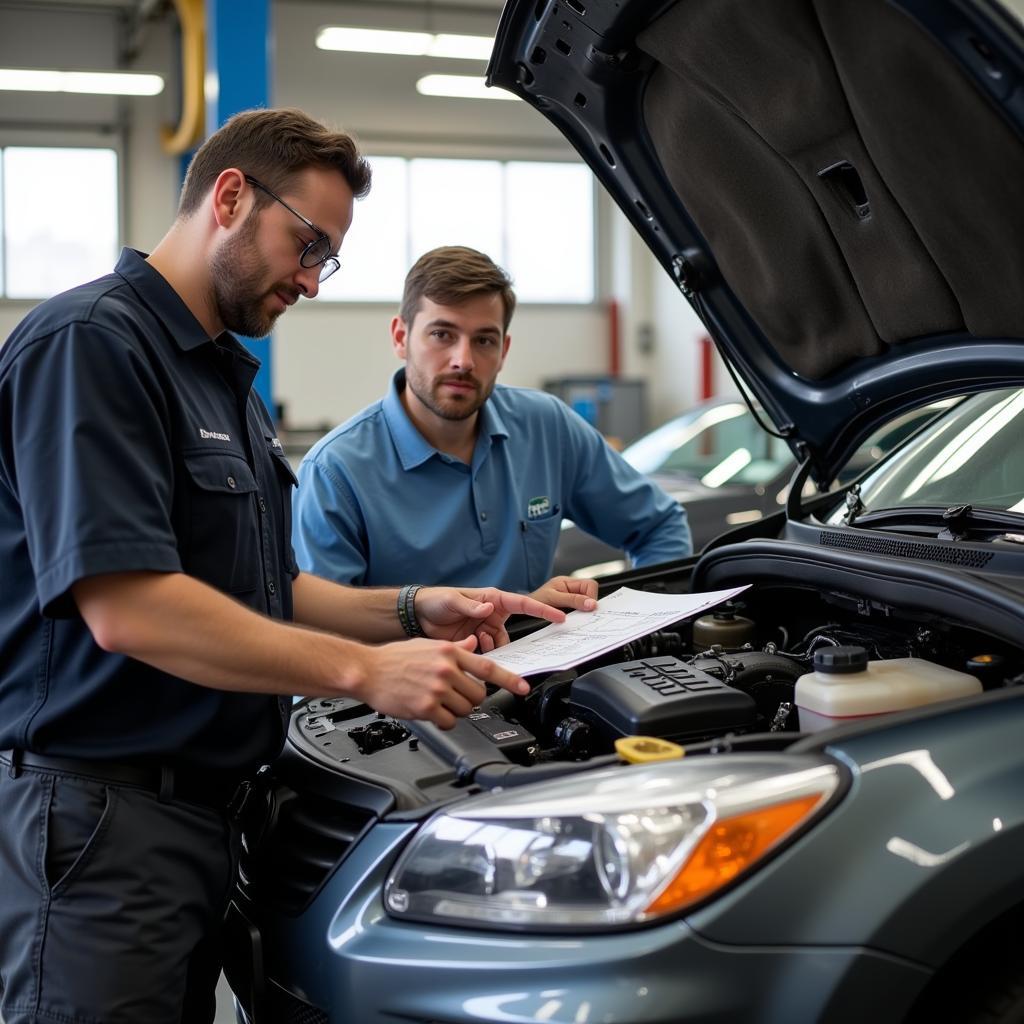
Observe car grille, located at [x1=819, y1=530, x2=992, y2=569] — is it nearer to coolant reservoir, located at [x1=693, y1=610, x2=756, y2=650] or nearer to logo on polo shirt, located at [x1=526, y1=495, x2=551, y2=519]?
coolant reservoir, located at [x1=693, y1=610, x2=756, y2=650]

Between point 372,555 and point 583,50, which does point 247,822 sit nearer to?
point 372,555

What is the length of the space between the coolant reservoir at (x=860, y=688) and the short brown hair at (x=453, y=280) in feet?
4.18

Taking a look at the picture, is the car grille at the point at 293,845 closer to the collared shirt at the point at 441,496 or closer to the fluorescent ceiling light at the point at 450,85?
the collared shirt at the point at 441,496

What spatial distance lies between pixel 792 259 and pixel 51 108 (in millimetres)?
10878

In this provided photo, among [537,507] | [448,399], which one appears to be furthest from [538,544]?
[448,399]

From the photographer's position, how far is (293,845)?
5.43ft

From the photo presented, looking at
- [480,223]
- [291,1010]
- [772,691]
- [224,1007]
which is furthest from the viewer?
[480,223]

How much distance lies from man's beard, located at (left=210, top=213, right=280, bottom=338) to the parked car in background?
302 cm

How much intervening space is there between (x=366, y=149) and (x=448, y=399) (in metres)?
10.0

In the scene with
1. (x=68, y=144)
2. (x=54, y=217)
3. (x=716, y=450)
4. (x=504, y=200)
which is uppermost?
(x=68, y=144)

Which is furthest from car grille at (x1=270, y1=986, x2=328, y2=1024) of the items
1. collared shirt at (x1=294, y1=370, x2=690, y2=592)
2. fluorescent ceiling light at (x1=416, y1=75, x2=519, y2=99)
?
fluorescent ceiling light at (x1=416, y1=75, x2=519, y2=99)

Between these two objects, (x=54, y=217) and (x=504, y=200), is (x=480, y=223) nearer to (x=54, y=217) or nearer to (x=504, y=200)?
(x=504, y=200)

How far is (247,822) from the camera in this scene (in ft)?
5.84

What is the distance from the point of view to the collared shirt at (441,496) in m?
2.53
